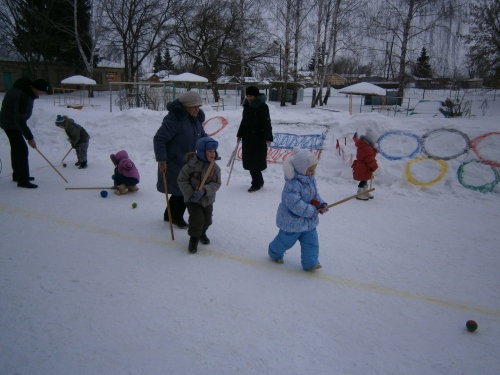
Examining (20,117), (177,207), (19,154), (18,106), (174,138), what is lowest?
(177,207)

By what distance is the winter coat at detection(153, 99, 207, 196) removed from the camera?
12.5 ft

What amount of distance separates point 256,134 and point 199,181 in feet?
8.49

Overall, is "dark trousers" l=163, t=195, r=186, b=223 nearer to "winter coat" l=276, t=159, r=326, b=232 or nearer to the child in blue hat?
"winter coat" l=276, t=159, r=326, b=232

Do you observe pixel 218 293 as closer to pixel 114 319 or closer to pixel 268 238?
pixel 114 319

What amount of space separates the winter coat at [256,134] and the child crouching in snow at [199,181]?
2311mm

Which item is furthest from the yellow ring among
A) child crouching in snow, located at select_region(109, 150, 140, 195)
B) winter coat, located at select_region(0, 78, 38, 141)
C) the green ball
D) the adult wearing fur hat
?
winter coat, located at select_region(0, 78, 38, 141)

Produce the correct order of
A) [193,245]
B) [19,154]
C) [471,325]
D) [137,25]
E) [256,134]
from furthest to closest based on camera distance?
[137,25]
[256,134]
[19,154]
[193,245]
[471,325]

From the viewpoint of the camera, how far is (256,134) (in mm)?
5777

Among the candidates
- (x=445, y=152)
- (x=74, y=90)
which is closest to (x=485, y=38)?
(x=445, y=152)

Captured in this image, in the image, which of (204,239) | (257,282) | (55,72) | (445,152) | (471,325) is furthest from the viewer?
(55,72)

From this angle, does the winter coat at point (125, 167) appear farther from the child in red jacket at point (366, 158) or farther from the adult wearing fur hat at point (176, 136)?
the child in red jacket at point (366, 158)

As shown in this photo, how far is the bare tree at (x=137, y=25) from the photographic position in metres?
22.4

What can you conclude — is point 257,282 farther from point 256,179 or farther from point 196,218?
point 256,179

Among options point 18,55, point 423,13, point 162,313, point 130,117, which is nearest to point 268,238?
point 162,313
